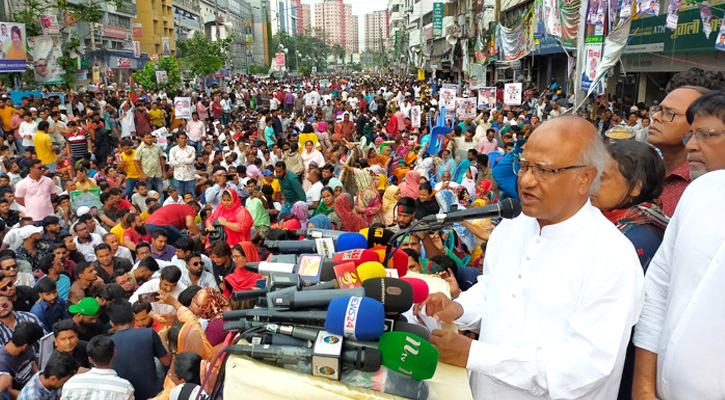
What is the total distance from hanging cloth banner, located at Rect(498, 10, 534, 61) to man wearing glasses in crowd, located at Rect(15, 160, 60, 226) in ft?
39.3

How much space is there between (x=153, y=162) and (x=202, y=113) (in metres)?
9.32

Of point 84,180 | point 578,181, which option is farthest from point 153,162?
point 578,181

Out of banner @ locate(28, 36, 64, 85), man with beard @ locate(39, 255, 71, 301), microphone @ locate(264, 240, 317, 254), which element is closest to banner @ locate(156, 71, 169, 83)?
banner @ locate(28, 36, 64, 85)

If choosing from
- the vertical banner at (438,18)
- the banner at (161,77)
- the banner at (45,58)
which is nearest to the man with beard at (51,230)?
the banner at (45,58)

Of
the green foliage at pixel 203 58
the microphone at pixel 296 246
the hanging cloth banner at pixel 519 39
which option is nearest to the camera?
the microphone at pixel 296 246

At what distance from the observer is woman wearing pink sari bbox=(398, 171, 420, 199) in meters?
7.97

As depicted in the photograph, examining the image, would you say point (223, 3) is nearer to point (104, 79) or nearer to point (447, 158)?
point (104, 79)

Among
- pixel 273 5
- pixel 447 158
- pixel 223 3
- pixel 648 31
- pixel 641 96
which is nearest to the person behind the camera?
pixel 447 158

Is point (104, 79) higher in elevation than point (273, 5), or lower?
lower

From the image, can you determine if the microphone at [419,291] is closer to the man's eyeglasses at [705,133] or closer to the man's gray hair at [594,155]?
the man's gray hair at [594,155]

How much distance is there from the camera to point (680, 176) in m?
2.92

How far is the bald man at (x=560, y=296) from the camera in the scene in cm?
180

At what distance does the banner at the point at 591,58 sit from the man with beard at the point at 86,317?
7.84m

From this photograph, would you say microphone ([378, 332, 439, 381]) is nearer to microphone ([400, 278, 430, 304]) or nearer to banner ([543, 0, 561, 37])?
microphone ([400, 278, 430, 304])
